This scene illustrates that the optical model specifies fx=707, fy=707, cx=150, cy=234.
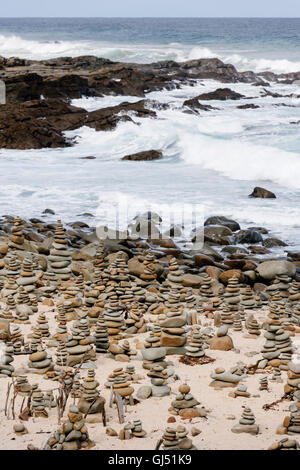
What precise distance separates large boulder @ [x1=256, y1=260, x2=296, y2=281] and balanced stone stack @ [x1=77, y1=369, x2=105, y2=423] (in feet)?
16.1

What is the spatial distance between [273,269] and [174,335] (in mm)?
3455

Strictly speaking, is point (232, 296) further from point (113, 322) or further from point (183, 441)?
point (183, 441)

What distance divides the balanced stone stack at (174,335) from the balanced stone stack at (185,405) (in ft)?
4.27

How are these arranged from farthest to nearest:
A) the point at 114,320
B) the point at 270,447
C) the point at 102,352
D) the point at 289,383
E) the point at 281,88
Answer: the point at 281,88, the point at 114,320, the point at 102,352, the point at 289,383, the point at 270,447

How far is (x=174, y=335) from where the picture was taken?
585cm

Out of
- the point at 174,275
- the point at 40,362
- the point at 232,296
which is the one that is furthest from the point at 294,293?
the point at 40,362

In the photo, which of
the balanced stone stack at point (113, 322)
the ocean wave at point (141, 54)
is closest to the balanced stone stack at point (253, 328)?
the balanced stone stack at point (113, 322)

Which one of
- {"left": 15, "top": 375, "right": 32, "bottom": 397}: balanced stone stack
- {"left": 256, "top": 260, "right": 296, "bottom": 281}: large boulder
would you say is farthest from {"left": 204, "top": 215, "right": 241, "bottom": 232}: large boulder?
{"left": 15, "top": 375, "right": 32, "bottom": 397}: balanced stone stack

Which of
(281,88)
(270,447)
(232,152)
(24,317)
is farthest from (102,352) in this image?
(281,88)

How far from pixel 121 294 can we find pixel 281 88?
112 feet

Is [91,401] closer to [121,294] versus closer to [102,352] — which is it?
[102,352]

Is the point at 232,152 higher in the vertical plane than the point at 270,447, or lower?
lower

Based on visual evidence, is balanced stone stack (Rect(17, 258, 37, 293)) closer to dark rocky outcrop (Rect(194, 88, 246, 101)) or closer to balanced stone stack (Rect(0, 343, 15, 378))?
balanced stone stack (Rect(0, 343, 15, 378))

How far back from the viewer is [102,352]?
18.9ft
